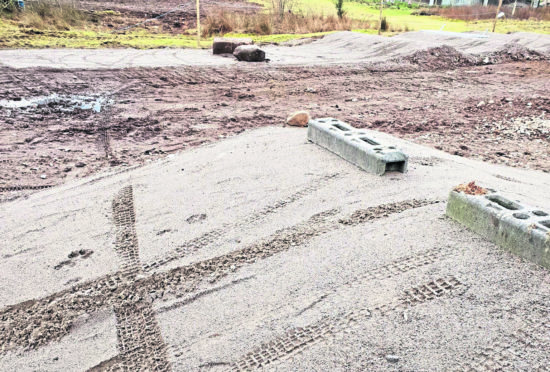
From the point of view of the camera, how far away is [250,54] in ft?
37.8

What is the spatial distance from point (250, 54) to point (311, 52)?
2.85m

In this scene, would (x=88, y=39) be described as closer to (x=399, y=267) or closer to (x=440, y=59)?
(x=440, y=59)

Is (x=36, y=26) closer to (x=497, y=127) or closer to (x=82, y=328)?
(x=497, y=127)

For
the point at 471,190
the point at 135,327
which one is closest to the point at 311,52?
the point at 471,190

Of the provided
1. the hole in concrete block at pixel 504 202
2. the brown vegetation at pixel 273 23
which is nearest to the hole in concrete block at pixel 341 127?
the hole in concrete block at pixel 504 202

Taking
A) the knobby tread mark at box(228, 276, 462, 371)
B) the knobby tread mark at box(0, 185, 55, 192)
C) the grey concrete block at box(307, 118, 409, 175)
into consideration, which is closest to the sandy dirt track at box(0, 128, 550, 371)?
the knobby tread mark at box(228, 276, 462, 371)

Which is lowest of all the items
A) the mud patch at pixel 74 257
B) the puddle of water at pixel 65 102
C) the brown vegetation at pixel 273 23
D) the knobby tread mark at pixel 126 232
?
the mud patch at pixel 74 257

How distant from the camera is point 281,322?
8.13 feet

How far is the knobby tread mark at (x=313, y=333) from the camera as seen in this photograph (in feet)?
7.43

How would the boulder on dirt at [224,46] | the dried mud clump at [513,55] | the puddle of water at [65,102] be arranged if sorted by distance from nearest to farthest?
1. the puddle of water at [65,102]
2. the dried mud clump at [513,55]
3. the boulder on dirt at [224,46]

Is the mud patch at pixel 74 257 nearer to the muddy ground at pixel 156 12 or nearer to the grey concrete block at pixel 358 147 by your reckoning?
the grey concrete block at pixel 358 147

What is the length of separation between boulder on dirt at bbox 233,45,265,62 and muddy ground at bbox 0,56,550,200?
2.62 ft

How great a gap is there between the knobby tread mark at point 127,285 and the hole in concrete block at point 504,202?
58cm

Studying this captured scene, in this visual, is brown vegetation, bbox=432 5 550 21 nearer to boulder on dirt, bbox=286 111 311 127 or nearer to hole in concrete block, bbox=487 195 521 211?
boulder on dirt, bbox=286 111 311 127
